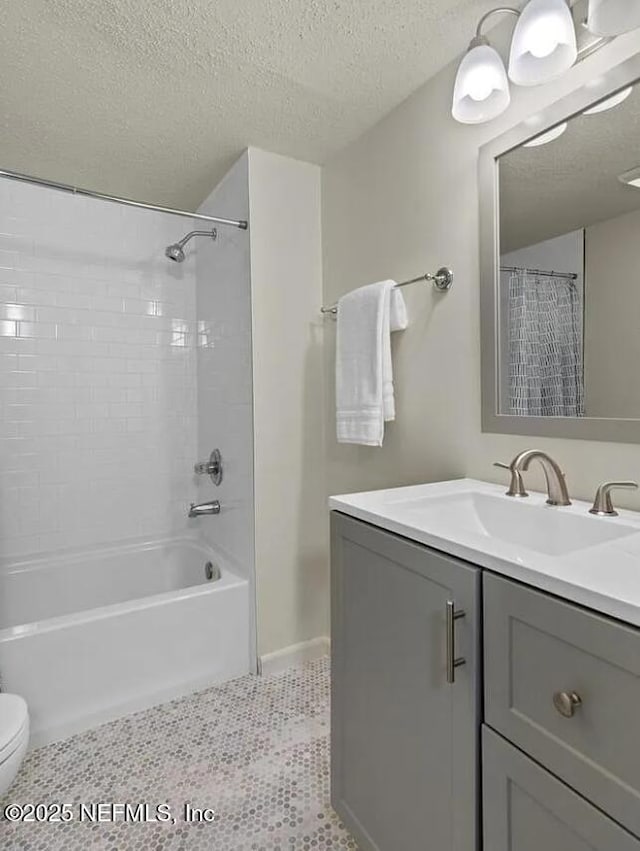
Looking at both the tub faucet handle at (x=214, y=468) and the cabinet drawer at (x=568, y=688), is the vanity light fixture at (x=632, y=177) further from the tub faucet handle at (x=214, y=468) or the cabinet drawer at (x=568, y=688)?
the tub faucet handle at (x=214, y=468)

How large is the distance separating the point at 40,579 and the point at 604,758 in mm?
2362

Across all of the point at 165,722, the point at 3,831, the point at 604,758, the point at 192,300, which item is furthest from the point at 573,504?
the point at 192,300

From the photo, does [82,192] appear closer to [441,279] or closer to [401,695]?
[441,279]

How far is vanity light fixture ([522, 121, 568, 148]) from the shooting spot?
1197 millimetres

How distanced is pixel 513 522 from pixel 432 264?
88 centimetres

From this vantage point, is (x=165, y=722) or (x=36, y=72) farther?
(x=165, y=722)

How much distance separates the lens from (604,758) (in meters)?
0.63

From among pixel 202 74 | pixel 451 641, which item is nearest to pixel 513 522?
pixel 451 641

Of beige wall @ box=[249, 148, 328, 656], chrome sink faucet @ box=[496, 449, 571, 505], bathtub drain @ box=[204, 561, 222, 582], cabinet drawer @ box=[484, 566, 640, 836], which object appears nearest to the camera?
cabinet drawer @ box=[484, 566, 640, 836]

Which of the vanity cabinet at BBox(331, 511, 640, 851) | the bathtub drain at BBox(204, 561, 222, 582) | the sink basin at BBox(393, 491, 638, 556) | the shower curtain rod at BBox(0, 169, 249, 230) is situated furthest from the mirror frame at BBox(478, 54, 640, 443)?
the bathtub drain at BBox(204, 561, 222, 582)

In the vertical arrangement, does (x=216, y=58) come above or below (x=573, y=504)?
above

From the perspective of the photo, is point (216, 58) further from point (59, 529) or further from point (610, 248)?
point (59, 529)

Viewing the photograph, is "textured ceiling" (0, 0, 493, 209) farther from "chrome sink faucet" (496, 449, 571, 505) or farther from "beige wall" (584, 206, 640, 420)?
"chrome sink faucet" (496, 449, 571, 505)

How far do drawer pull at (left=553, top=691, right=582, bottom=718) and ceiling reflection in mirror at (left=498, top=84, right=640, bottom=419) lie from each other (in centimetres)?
67
